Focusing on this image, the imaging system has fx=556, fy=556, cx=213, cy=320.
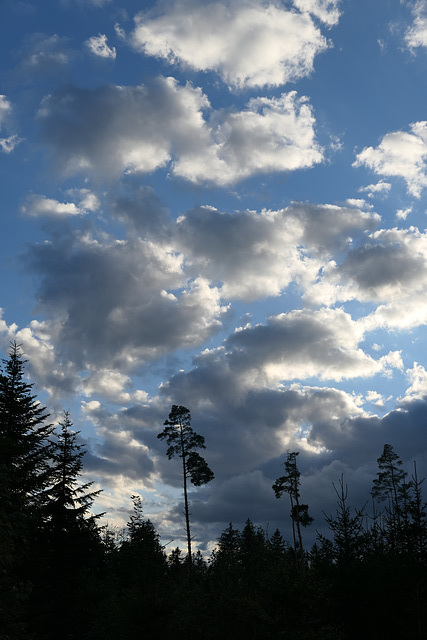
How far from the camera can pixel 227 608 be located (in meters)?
25.0

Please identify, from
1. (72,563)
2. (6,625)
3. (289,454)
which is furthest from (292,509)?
(6,625)

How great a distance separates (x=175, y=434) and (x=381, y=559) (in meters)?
28.2

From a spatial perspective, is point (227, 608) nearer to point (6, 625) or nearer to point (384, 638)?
point (384, 638)

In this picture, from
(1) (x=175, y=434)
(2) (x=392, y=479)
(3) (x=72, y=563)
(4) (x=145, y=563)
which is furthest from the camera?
(2) (x=392, y=479)

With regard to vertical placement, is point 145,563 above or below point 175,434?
below

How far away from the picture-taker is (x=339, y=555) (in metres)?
28.4

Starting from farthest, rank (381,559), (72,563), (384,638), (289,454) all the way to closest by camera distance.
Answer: (289,454)
(72,563)
(381,559)
(384,638)

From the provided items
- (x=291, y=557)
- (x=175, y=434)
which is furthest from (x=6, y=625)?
(x=175, y=434)

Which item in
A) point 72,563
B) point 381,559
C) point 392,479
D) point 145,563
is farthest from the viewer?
point 392,479

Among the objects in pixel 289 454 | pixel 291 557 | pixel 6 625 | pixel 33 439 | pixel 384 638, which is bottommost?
pixel 384 638

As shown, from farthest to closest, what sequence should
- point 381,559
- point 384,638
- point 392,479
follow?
point 392,479 < point 381,559 < point 384,638

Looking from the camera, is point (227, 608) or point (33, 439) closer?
point (227, 608)

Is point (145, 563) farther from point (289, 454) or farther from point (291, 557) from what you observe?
point (289, 454)

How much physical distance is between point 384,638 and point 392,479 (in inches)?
1489
